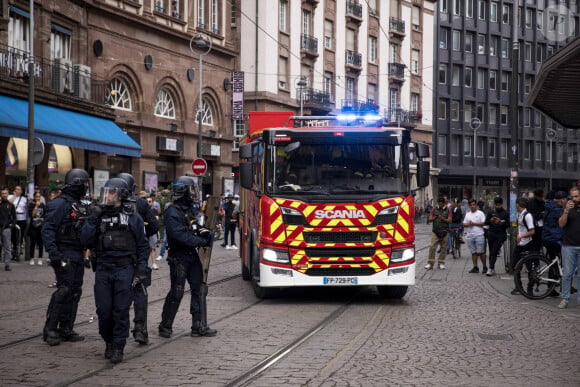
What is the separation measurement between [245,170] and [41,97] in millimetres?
15240

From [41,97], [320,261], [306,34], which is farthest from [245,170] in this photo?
[306,34]

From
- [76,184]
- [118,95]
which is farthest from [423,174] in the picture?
[118,95]

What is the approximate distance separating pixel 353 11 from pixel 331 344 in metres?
48.4

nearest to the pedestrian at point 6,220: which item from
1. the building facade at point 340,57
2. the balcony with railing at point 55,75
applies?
the balcony with railing at point 55,75

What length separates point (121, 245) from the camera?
8.55 metres

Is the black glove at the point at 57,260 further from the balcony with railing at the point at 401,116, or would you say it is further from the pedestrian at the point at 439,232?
the balcony with railing at the point at 401,116

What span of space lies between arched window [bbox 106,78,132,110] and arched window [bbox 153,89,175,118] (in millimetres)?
1871

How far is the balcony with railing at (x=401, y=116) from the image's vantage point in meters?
60.8

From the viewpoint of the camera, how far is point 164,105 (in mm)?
38812

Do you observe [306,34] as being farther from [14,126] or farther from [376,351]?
[376,351]

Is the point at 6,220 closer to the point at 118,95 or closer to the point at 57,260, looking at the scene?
the point at 57,260

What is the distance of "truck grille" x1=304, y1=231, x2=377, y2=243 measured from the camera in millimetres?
13289

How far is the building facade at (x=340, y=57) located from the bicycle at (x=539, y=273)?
99.9 feet

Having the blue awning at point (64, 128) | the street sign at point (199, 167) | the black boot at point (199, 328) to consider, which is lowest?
the black boot at point (199, 328)
